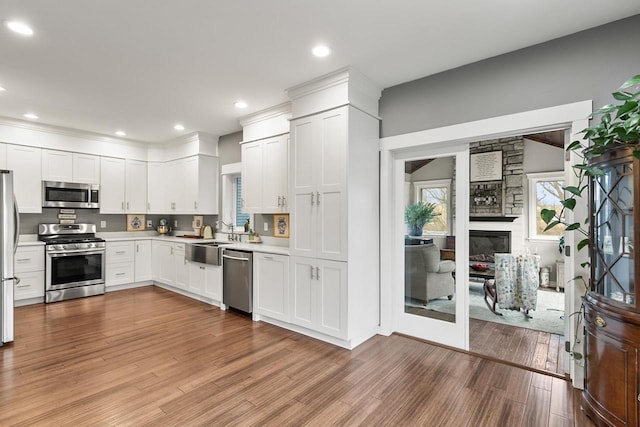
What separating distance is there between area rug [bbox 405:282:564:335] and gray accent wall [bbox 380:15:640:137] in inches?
75.0

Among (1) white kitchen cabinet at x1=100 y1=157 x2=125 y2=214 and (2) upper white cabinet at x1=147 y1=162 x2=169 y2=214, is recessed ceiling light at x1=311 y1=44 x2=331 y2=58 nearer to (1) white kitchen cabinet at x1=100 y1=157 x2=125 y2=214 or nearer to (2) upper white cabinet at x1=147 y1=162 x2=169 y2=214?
(2) upper white cabinet at x1=147 y1=162 x2=169 y2=214

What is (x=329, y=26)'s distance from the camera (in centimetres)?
243

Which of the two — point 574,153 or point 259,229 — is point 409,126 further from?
point 259,229

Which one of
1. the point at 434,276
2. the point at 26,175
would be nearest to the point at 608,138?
the point at 434,276

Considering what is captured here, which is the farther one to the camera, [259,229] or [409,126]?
[259,229]

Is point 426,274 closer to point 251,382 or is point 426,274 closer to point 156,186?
point 251,382

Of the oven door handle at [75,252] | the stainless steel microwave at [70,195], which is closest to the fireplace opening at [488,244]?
the oven door handle at [75,252]

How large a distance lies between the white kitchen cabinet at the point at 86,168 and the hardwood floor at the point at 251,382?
2.72m

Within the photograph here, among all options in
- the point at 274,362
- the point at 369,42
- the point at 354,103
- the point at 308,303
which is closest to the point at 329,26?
the point at 369,42

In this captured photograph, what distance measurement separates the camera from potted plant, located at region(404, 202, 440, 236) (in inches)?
135

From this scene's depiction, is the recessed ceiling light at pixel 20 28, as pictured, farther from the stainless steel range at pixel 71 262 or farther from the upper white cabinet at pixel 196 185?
the stainless steel range at pixel 71 262

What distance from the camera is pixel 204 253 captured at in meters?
4.74

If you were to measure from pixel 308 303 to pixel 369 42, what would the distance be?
2.62 metres

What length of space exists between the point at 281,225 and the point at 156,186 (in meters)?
3.25
